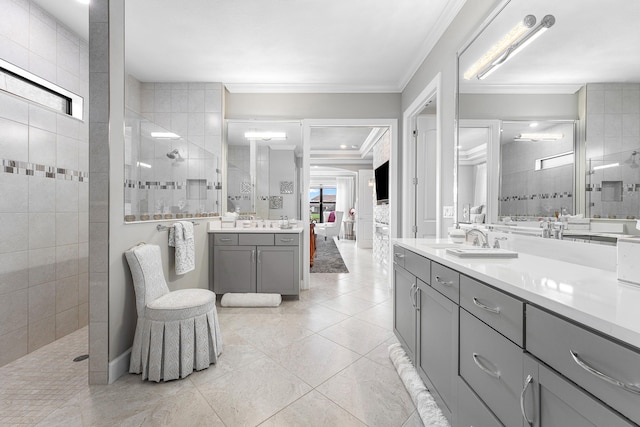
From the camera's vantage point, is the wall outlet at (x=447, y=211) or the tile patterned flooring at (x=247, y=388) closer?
the tile patterned flooring at (x=247, y=388)

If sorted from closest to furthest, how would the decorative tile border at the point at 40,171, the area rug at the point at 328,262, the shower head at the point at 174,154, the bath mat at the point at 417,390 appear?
the bath mat at the point at 417,390, the decorative tile border at the point at 40,171, the shower head at the point at 174,154, the area rug at the point at 328,262

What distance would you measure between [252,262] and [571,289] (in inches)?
117

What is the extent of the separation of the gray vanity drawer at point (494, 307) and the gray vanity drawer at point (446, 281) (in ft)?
0.13

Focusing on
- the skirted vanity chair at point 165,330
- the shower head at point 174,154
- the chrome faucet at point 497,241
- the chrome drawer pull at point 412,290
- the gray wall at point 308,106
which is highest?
the gray wall at point 308,106

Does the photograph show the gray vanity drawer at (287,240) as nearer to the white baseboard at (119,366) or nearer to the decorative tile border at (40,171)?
the white baseboard at (119,366)

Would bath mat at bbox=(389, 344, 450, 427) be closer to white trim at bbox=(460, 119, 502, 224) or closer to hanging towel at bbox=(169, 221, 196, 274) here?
white trim at bbox=(460, 119, 502, 224)

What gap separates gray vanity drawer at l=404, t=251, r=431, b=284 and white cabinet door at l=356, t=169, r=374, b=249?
6.05 meters

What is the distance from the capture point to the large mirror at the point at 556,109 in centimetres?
111

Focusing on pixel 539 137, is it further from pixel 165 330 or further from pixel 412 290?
pixel 165 330

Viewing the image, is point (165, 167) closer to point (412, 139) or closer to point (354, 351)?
point (354, 351)

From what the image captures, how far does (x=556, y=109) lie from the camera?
141 centimetres

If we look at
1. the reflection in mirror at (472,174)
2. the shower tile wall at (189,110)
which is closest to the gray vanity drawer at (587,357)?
the reflection in mirror at (472,174)

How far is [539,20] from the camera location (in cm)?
145

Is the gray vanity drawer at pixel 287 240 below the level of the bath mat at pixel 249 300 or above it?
above
